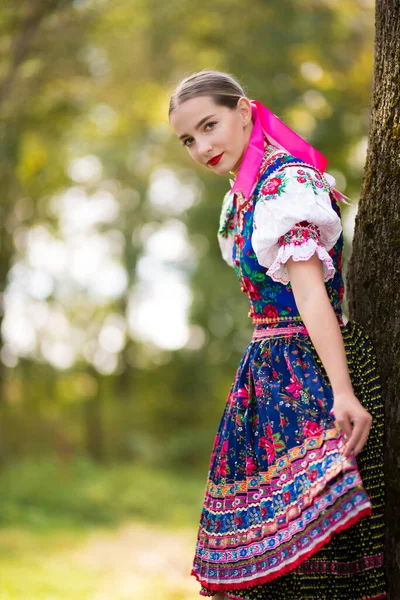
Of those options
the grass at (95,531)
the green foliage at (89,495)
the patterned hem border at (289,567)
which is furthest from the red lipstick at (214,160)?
the green foliage at (89,495)

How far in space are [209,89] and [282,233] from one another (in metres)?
0.55

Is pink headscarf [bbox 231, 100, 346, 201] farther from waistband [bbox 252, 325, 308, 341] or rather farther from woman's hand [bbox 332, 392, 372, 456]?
woman's hand [bbox 332, 392, 372, 456]

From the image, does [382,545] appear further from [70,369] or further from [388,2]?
[70,369]

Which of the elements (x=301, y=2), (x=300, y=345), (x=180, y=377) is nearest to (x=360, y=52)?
(x=301, y=2)

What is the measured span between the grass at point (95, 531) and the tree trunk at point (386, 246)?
2852 millimetres

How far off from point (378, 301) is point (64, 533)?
223 inches

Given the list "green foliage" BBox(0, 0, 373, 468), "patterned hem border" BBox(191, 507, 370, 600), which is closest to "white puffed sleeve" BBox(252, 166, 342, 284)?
"patterned hem border" BBox(191, 507, 370, 600)

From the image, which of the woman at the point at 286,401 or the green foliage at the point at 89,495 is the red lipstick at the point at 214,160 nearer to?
the woman at the point at 286,401

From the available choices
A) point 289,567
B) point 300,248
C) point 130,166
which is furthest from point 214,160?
point 130,166

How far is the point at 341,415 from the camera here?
1725 millimetres

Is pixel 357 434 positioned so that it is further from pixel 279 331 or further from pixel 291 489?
pixel 279 331

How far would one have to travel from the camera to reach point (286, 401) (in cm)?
192

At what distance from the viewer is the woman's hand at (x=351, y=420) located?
5.64 ft

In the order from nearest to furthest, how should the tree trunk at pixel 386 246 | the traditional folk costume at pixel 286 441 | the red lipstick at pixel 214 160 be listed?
the traditional folk costume at pixel 286 441
the tree trunk at pixel 386 246
the red lipstick at pixel 214 160
